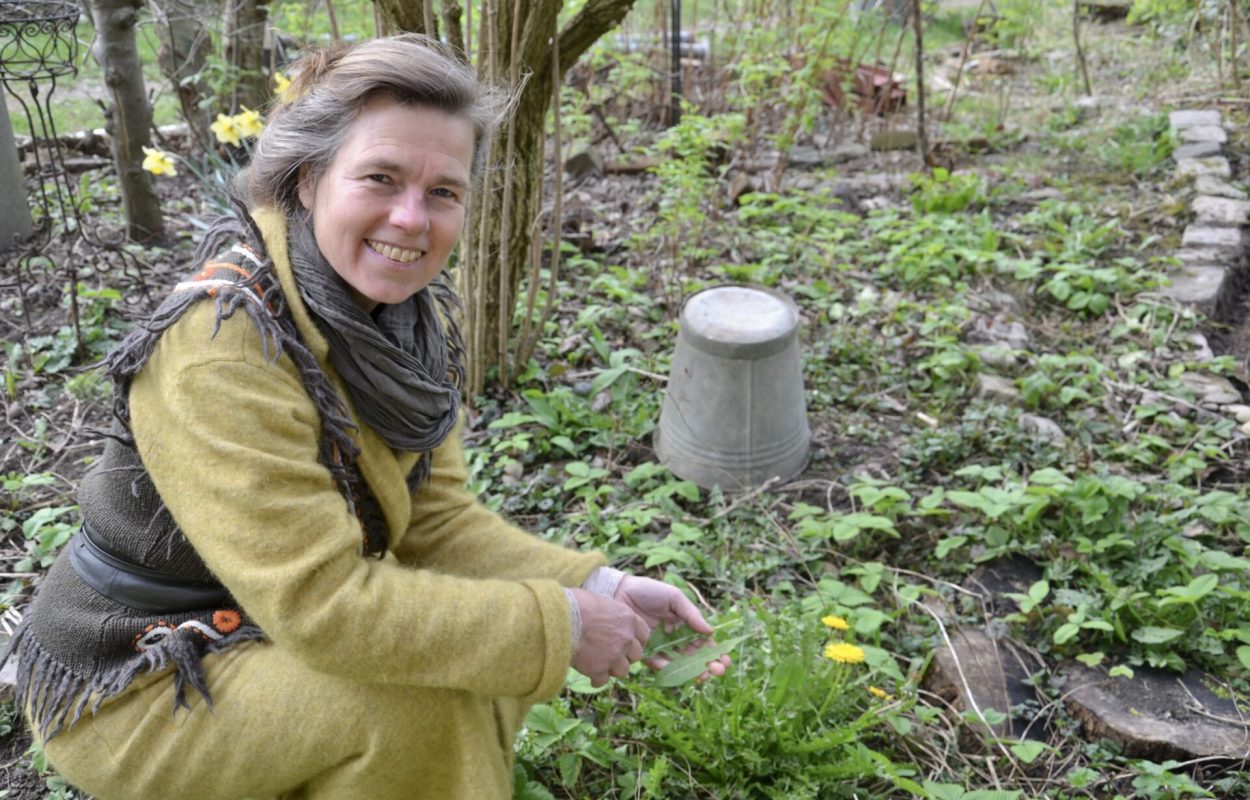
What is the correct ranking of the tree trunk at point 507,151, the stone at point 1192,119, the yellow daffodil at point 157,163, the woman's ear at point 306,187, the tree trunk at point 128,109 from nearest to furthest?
the woman's ear at point 306,187 → the tree trunk at point 507,151 → the yellow daffodil at point 157,163 → the tree trunk at point 128,109 → the stone at point 1192,119

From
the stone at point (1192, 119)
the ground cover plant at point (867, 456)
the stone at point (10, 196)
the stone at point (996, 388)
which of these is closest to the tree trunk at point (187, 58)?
the ground cover plant at point (867, 456)

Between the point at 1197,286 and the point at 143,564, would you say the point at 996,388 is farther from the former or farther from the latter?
the point at 143,564

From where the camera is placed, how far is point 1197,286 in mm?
4562

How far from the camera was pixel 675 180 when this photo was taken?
15.1 ft

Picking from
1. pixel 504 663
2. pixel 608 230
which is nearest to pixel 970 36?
pixel 608 230

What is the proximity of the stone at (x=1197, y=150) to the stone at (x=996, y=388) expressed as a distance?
3.17m

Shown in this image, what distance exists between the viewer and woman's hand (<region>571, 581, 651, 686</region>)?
170cm

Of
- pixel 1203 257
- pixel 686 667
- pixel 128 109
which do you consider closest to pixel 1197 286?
pixel 1203 257

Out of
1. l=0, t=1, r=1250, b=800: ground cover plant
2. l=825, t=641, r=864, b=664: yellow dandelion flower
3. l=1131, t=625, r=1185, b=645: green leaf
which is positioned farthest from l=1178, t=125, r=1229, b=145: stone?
l=825, t=641, r=864, b=664: yellow dandelion flower

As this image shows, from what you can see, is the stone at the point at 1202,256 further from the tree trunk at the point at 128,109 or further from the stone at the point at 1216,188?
the tree trunk at the point at 128,109

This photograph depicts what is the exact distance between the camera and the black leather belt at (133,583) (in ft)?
5.29

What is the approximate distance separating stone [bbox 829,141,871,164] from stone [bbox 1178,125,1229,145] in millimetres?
1854

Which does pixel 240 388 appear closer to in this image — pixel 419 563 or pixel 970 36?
pixel 419 563

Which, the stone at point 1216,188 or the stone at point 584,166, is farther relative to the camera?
the stone at point 584,166
